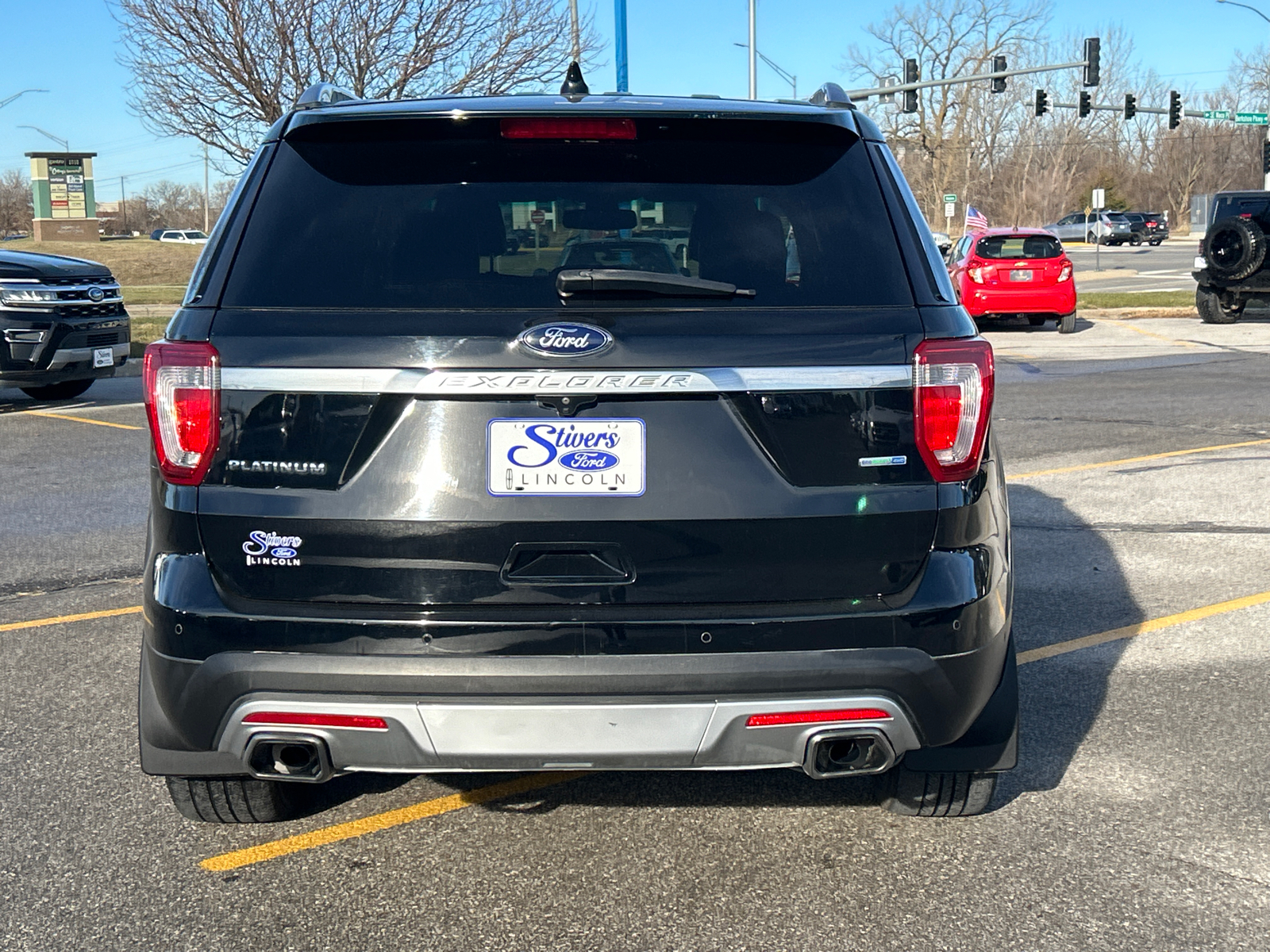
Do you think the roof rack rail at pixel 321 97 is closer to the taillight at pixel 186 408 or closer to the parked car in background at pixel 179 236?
the taillight at pixel 186 408

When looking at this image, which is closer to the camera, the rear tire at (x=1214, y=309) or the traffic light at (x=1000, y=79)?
the rear tire at (x=1214, y=309)

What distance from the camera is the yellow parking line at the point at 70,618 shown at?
18.7 ft

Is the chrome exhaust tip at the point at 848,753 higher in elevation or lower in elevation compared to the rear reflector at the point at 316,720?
lower

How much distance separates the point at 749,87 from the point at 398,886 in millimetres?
38572

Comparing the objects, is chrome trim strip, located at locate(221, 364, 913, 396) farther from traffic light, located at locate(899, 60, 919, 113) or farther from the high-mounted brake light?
traffic light, located at locate(899, 60, 919, 113)

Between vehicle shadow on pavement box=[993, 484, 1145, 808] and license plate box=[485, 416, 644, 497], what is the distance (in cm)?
168

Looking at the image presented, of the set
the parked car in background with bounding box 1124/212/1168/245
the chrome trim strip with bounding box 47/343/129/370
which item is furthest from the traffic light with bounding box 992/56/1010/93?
the chrome trim strip with bounding box 47/343/129/370

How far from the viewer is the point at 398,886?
334 centimetres

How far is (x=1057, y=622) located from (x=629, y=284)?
3425 millimetres

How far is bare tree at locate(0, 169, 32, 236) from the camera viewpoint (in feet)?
297

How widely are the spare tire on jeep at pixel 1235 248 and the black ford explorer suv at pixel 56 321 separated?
1662cm

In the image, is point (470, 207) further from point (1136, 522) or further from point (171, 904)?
point (1136, 522)

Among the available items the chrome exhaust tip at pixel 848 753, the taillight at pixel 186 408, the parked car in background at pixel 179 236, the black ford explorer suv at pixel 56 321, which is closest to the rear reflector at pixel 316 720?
the taillight at pixel 186 408

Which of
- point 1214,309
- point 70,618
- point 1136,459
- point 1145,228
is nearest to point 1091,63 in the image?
point 1214,309
